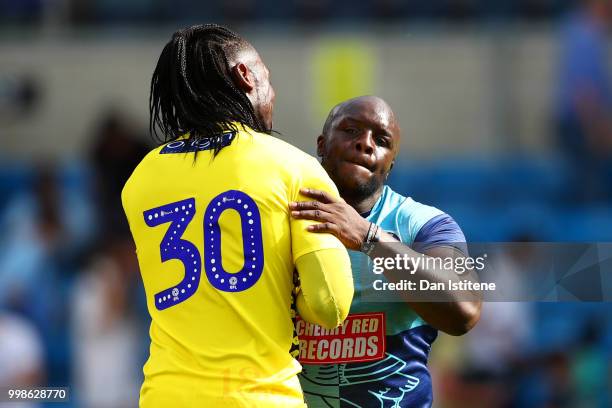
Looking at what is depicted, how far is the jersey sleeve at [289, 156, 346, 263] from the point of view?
272cm

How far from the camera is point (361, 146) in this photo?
342cm

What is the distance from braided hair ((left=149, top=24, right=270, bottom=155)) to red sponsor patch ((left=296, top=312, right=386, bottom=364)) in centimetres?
70

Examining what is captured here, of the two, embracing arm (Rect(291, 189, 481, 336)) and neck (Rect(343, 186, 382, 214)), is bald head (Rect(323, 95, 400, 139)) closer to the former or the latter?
neck (Rect(343, 186, 382, 214))

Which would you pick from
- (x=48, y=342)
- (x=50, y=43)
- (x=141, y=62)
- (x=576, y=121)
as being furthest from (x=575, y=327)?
(x=50, y=43)

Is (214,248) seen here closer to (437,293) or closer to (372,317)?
(437,293)

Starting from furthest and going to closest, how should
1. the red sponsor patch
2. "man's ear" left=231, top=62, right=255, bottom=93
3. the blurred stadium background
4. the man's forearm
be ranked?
the blurred stadium background < the red sponsor patch < the man's forearm < "man's ear" left=231, top=62, right=255, bottom=93

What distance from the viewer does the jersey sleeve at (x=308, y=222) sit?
272cm

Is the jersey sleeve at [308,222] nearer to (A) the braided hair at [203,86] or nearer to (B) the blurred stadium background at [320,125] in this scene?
(A) the braided hair at [203,86]

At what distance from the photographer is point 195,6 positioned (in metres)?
10.4

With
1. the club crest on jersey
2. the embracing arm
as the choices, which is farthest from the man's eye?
the club crest on jersey

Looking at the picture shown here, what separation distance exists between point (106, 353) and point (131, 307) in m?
0.36

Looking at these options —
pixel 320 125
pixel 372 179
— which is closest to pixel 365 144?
pixel 372 179

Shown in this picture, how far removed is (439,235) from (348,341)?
0.43 m

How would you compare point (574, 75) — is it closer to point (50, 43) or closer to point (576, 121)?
point (576, 121)
